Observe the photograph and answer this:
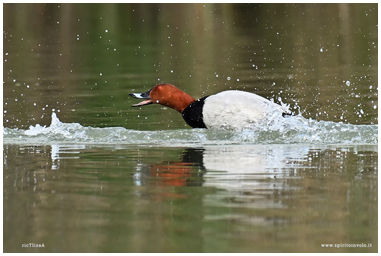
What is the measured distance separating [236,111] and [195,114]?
22.1 inches

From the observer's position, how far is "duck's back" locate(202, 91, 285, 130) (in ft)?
28.7

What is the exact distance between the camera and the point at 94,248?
450 centimetres

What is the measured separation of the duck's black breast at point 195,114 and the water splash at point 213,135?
82 millimetres

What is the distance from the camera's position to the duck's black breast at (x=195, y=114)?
29.5ft

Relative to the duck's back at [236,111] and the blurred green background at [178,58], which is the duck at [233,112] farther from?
the blurred green background at [178,58]

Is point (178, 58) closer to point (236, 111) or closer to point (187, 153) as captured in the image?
point (236, 111)

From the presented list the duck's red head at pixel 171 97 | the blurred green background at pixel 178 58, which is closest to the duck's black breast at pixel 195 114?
the duck's red head at pixel 171 97

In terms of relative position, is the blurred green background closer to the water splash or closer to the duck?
the water splash

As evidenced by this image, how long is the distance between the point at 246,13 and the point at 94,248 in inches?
905

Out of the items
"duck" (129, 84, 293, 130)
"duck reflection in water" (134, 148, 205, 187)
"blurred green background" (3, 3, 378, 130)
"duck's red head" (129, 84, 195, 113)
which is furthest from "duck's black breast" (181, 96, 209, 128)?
"duck reflection in water" (134, 148, 205, 187)

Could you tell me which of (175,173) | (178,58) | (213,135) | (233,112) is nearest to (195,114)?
(213,135)

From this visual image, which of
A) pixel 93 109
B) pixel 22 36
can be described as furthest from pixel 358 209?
pixel 22 36

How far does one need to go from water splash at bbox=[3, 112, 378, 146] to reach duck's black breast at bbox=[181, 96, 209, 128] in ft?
0.27

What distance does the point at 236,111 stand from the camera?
8742 millimetres
